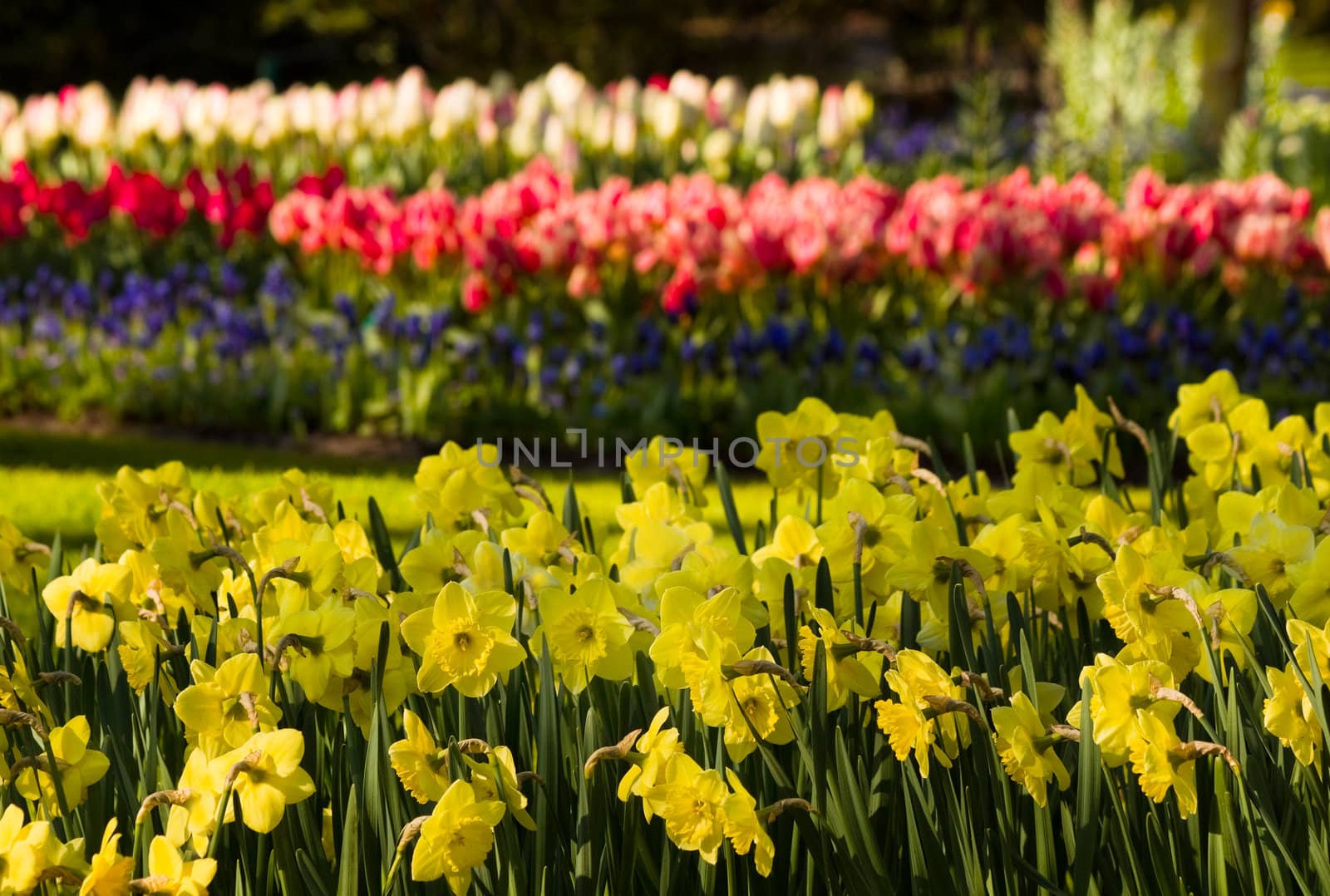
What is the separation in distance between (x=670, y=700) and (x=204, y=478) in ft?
11.1

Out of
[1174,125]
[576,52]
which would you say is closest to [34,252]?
[1174,125]

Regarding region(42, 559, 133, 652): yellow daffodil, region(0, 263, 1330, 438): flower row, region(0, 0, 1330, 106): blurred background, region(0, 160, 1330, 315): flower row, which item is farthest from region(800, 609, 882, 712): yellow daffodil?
region(0, 0, 1330, 106): blurred background

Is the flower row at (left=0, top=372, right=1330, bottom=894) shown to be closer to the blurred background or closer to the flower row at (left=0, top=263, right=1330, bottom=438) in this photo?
the flower row at (left=0, top=263, right=1330, bottom=438)

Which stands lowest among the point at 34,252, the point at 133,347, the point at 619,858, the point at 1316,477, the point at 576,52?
the point at 619,858

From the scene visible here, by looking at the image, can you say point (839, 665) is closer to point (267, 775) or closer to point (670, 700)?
point (670, 700)

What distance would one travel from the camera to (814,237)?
568 cm

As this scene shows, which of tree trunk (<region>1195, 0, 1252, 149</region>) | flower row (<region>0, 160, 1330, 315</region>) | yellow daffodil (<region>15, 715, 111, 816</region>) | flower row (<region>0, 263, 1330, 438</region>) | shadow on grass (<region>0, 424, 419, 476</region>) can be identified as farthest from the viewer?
tree trunk (<region>1195, 0, 1252, 149</region>)

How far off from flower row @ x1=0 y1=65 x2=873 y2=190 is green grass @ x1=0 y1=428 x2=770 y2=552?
3099mm

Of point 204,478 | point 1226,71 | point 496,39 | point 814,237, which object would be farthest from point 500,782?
point 496,39

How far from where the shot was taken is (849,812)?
4.98 ft

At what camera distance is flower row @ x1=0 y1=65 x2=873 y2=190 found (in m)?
8.49

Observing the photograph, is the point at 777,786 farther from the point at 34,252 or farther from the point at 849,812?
the point at 34,252

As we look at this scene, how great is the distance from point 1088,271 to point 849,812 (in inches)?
191

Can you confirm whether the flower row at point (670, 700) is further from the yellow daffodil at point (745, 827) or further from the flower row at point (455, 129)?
the flower row at point (455, 129)
